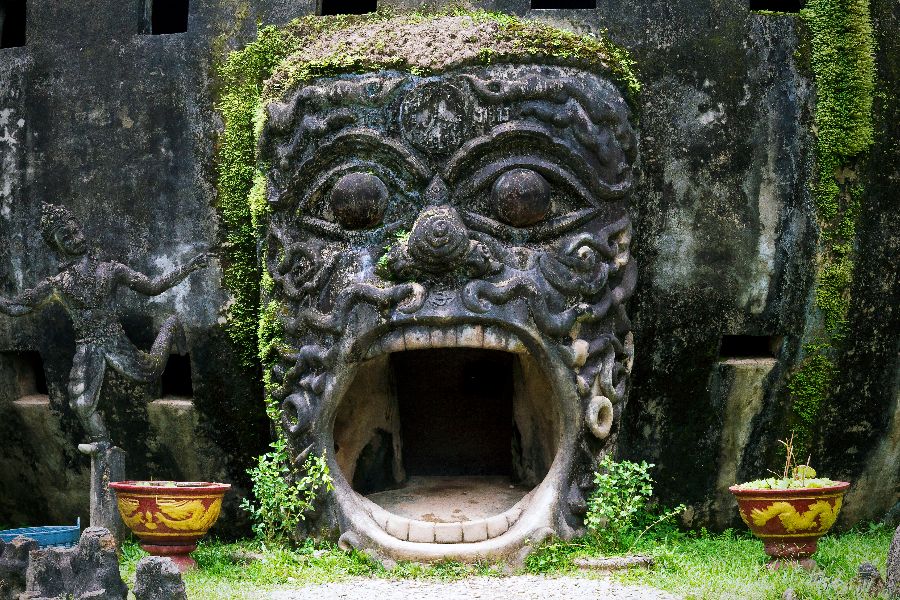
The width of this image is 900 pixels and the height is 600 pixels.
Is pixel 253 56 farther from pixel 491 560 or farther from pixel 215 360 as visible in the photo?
pixel 491 560

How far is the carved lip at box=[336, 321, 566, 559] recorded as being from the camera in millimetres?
7797

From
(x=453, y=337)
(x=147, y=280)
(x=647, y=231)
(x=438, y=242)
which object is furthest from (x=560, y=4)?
(x=147, y=280)

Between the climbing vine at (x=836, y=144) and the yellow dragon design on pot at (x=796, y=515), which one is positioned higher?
the climbing vine at (x=836, y=144)

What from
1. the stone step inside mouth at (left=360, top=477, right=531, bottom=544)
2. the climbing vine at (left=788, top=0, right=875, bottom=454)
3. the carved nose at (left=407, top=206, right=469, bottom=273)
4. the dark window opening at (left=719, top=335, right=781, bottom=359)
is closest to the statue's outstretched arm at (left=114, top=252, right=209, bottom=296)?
the carved nose at (left=407, top=206, right=469, bottom=273)

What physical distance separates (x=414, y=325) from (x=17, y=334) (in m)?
3.20

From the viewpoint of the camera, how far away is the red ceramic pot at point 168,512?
25.1 feet

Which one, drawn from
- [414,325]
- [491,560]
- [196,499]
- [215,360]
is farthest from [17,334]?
[491,560]

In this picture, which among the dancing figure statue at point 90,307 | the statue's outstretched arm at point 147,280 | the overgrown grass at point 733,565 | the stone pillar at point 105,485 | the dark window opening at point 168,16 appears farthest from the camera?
the dark window opening at point 168,16

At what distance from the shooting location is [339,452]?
28.4 feet

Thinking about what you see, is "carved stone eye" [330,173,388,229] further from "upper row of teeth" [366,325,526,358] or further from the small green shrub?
the small green shrub

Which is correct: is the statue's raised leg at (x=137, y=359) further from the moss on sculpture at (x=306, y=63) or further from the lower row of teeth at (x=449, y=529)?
the lower row of teeth at (x=449, y=529)

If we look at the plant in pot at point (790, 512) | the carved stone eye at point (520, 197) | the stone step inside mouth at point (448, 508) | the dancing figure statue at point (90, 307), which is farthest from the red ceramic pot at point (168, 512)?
the plant in pot at point (790, 512)

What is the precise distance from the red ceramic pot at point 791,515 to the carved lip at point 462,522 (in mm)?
1154

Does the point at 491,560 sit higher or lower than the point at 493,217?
lower
